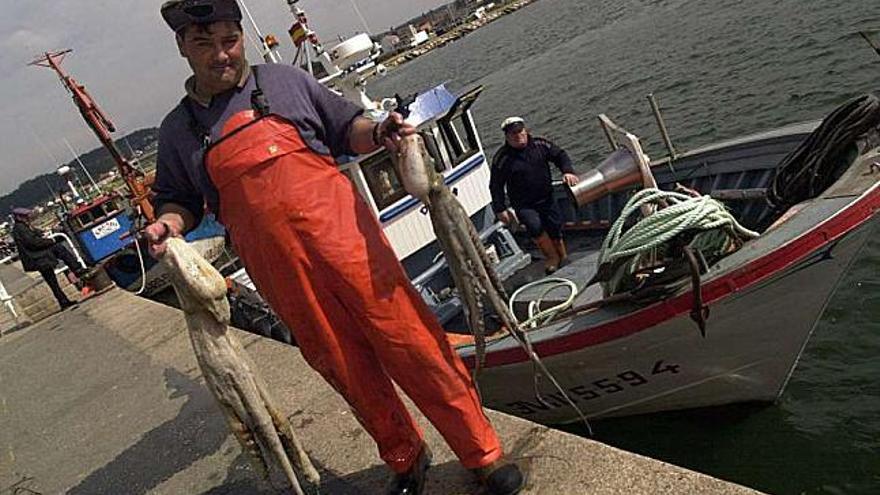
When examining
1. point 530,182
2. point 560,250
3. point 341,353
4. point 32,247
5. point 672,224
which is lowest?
point 560,250

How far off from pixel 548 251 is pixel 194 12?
16.4 ft

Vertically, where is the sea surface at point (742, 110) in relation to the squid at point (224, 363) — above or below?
below

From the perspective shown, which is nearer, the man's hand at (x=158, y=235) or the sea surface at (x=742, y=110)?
the man's hand at (x=158, y=235)

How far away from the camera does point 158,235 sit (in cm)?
264

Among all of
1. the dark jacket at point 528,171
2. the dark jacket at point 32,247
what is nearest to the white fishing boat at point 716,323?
the dark jacket at point 528,171

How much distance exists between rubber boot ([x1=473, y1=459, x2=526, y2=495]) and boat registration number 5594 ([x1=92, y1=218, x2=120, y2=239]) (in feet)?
63.7

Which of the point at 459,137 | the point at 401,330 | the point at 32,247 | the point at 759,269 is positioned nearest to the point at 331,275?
the point at 401,330

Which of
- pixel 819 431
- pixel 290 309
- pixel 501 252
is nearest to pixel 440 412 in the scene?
pixel 290 309

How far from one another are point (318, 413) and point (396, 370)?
186cm

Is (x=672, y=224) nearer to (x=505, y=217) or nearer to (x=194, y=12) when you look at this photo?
(x=194, y=12)

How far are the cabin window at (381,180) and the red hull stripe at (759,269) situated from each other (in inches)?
128

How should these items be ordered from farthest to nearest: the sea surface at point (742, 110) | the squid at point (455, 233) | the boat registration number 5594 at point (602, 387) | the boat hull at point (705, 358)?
the sea surface at point (742, 110)
the boat registration number 5594 at point (602, 387)
the boat hull at point (705, 358)
the squid at point (455, 233)

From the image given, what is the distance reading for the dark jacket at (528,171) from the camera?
6457 millimetres

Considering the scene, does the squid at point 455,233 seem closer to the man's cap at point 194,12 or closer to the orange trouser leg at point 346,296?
the orange trouser leg at point 346,296
